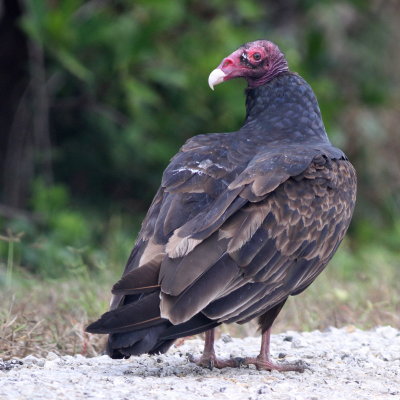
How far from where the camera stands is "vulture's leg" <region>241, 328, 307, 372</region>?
4.55 m

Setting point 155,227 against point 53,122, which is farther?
point 53,122

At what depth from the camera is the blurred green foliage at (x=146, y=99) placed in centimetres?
845

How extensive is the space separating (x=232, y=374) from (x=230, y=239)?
26.1 inches

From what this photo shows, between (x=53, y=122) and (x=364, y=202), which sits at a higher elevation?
(x=53, y=122)

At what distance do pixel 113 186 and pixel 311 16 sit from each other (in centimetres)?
299

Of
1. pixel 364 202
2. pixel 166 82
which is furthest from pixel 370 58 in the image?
pixel 166 82

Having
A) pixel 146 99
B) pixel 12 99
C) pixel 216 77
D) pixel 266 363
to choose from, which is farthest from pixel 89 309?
pixel 12 99

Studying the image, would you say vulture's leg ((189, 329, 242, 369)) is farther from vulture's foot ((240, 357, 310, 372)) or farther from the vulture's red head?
the vulture's red head

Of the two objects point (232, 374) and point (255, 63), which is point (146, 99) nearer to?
point (255, 63)

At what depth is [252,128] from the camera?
523cm

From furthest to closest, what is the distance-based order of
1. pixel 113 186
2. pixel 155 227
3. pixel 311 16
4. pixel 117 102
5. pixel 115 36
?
1. pixel 311 16
2. pixel 113 186
3. pixel 117 102
4. pixel 115 36
5. pixel 155 227

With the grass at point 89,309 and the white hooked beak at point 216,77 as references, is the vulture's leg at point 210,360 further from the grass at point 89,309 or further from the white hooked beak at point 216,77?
the white hooked beak at point 216,77

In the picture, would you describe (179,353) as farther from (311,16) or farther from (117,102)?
(311,16)

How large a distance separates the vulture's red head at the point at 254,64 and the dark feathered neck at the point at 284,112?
0.17 feet
